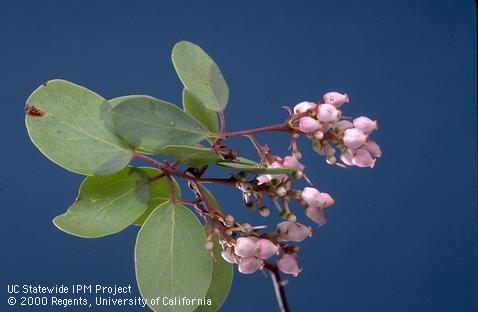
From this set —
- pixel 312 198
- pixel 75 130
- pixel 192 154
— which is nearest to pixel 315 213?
pixel 312 198

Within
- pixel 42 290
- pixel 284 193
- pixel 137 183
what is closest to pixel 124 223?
pixel 137 183

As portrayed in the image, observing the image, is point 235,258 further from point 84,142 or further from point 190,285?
point 84,142

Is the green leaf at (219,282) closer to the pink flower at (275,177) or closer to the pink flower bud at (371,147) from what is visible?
the pink flower at (275,177)

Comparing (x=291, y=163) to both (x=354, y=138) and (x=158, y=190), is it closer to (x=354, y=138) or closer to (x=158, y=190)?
(x=354, y=138)

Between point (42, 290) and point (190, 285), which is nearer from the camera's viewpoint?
point (190, 285)

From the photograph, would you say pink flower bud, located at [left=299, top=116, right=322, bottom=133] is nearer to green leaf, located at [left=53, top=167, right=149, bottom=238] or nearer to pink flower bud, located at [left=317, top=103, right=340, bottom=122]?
pink flower bud, located at [left=317, top=103, right=340, bottom=122]

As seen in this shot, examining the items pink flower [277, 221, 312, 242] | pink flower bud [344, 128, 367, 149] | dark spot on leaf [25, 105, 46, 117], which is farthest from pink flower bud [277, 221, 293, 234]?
dark spot on leaf [25, 105, 46, 117]

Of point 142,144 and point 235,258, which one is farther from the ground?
point 142,144
